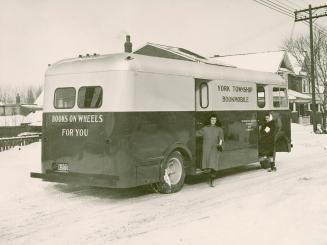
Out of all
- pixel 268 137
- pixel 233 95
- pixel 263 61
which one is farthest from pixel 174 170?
pixel 263 61

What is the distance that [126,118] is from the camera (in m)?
9.66

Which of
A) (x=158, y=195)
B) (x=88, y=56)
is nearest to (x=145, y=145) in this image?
(x=158, y=195)

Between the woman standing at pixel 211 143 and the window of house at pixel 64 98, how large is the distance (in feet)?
9.74

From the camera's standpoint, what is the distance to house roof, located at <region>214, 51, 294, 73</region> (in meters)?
49.9

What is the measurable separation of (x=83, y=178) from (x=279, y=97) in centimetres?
755

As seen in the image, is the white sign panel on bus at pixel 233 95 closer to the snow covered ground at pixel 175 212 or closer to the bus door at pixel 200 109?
the bus door at pixel 200 109

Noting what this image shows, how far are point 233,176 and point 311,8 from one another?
23.6m

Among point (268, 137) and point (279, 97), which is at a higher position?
point (279, 97)

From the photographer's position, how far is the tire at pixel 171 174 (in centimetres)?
1063

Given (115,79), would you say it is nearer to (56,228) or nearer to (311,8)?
(56,228)

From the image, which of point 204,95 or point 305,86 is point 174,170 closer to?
point 204,95

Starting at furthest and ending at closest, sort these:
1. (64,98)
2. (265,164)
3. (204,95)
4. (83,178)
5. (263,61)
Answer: (263,61) < (265,164) < (204,95) < (64,98) < (83,178)

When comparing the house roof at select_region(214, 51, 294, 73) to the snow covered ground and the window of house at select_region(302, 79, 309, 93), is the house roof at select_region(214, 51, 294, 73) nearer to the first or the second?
the window of house at select_region(302, 79, 309, 93)

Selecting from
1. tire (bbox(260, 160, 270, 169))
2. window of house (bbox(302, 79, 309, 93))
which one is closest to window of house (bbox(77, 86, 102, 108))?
tire (bbox(260, 160, 270, 169))
